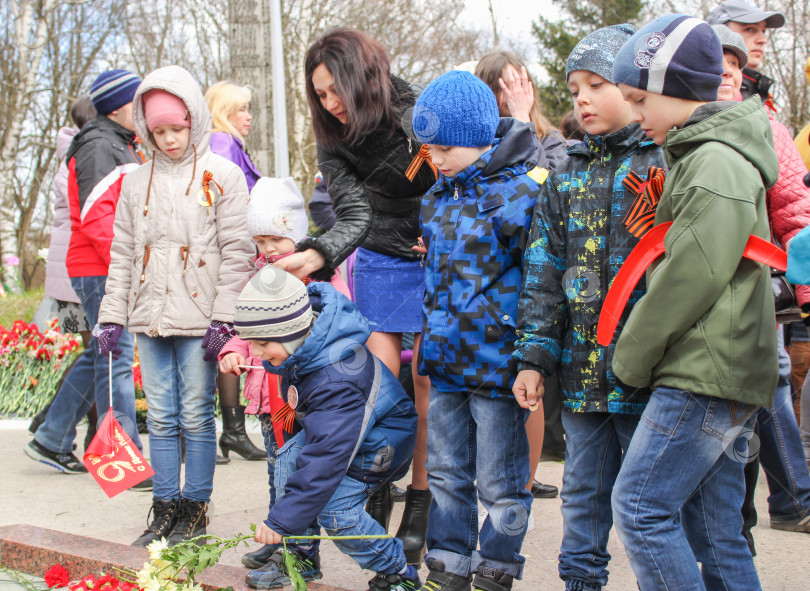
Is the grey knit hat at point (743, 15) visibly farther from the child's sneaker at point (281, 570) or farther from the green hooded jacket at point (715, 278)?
the child's sneaker at point (281, 570)

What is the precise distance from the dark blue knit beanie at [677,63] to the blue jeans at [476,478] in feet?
3.77

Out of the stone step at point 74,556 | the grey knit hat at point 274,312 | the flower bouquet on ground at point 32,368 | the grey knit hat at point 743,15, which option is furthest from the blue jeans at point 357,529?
the flower bouquet on ground at point 32,368

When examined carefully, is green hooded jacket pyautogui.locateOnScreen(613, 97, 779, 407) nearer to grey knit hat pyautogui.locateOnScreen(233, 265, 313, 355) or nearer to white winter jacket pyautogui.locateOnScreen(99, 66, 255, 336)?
grey knit hat pyautogui.locateOnScreen(233, 265, 313, 355)

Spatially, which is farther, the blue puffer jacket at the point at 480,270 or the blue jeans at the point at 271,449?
the blue jeans at the point at 271,449

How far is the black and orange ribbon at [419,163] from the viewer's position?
359 cm

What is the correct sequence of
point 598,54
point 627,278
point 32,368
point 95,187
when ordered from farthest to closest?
point 32,368
point 95,187
point 598,54
point 627,278

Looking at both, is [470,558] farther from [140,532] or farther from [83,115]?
[83,115]

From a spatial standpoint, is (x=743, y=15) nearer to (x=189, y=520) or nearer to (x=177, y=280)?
(x=177, y=280)

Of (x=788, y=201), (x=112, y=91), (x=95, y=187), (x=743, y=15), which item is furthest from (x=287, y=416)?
(x=743, y=15)

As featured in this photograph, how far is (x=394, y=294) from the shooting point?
372cm

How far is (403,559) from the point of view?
3.04 m

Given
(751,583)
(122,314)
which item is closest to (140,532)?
(122,314)

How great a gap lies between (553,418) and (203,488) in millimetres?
2165

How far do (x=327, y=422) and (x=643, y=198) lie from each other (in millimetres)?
1265
